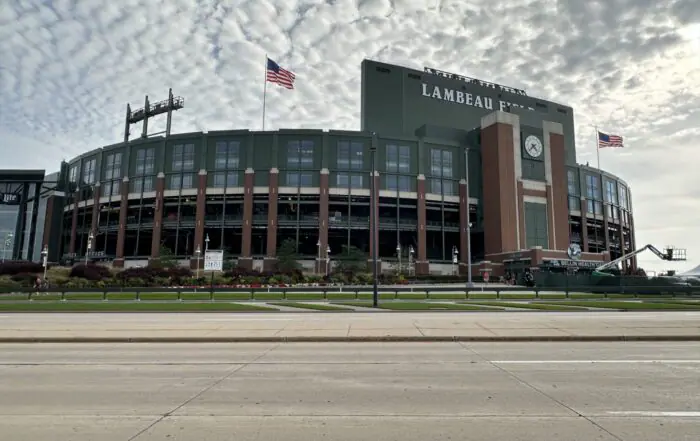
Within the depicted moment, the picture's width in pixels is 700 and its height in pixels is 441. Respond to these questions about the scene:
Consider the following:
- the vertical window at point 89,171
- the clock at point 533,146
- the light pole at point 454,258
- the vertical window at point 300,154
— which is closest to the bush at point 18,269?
the vertical window at point 89,171

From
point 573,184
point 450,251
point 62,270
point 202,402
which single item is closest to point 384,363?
point 202,402

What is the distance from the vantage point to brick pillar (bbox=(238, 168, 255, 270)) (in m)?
71.6

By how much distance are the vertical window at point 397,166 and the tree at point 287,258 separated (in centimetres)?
1897

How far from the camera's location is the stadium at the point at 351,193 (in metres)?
75.4

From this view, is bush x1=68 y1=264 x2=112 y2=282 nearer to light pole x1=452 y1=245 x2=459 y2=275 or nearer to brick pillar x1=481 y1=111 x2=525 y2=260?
light pole x1=452 y1=245 x2=459 y2=275

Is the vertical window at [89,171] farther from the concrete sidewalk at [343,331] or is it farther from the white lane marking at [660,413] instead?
the white lane marking at [660,413]

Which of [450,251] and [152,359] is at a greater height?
[450,251]

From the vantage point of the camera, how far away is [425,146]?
8094 cm

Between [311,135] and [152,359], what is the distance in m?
68.7

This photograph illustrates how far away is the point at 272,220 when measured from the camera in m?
73.9

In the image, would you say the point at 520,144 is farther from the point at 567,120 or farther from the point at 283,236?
the point at 283,236

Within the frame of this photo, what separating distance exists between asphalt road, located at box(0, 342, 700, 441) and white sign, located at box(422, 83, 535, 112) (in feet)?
272

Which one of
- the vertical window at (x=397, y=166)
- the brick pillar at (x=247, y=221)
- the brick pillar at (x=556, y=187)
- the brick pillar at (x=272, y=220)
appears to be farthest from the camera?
the brick pillar at (x=556, y=187)

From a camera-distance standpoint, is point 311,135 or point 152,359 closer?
point 152,359
